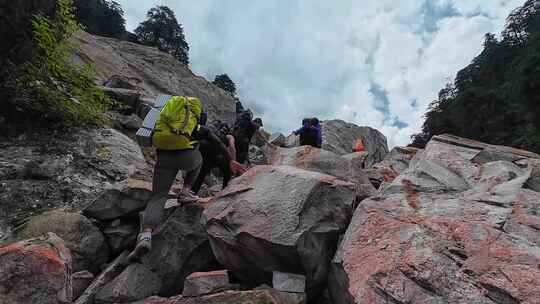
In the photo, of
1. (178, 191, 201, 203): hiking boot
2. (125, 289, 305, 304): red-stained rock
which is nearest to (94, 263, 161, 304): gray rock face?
(125, 289, 305, 304): red-stained rock

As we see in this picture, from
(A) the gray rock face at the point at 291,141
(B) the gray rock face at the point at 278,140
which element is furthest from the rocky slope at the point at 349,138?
(B) the gray rock face at the point at 278,140

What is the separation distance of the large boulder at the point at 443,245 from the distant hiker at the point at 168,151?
3.53 metres

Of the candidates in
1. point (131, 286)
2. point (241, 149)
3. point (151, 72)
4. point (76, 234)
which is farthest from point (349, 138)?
point (131, 286)

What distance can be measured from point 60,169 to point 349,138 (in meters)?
26.8

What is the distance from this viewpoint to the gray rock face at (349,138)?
3102cm

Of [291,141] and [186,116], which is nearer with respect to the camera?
[186,116]

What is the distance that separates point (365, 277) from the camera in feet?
16.7

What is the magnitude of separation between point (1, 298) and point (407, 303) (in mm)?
5666

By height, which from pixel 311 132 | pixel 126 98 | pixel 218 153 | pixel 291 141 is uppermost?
pixel 126 98

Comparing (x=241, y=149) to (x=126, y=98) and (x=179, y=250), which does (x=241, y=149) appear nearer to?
(x=179, y=250)

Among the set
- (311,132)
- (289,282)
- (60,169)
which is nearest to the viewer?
(289,282)

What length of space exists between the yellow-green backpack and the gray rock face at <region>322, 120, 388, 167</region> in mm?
22975

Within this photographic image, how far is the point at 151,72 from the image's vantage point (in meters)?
37.5

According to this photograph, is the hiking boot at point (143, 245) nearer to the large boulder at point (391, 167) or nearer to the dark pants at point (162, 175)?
the dark pants at point (162, 175)
